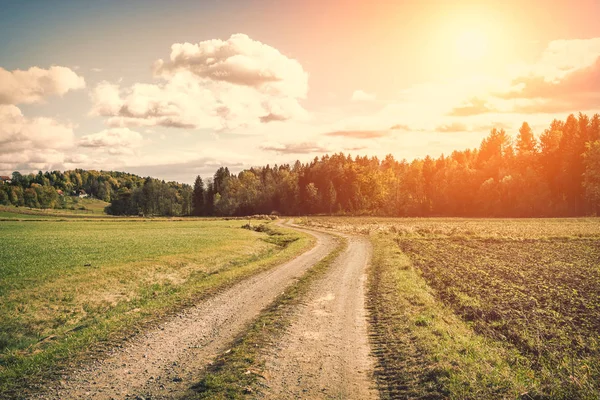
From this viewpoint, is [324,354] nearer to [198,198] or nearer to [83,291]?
[83,291]

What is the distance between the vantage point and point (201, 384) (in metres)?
9.22

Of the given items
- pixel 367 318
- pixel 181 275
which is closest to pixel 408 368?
pixel 367 318

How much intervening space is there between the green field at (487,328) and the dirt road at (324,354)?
1.93 ft

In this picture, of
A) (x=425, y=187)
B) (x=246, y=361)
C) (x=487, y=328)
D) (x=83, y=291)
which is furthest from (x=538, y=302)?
(x=425, y=187)

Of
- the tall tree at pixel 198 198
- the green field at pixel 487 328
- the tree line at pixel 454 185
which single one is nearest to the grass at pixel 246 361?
the green field at pixel 487 328

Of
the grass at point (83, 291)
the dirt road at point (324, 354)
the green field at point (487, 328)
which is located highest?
the green field at point (487, 328)

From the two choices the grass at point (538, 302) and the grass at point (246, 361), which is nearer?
the grass at point (246, 361)

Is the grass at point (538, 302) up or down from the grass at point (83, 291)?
up

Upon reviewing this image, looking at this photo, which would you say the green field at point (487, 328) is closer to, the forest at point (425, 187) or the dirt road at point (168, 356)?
the dirt road at point (168, 356)

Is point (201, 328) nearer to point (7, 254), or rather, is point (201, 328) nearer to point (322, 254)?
point (322, 254)

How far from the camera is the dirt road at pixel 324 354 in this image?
898 cm

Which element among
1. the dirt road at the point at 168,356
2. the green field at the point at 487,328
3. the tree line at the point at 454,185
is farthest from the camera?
the tree line at the point at 454,185

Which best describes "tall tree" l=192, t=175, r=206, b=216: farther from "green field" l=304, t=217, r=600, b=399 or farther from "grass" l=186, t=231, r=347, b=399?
"grass" l=186, t=231, r=347, b=399

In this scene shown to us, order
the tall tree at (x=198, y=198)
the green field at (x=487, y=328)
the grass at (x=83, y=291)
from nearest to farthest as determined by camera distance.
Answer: the green field at (x=487, y=328) → the grass at (x=83, y=291) → the tall tree at (x=198, y=198)
